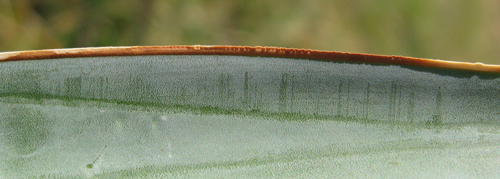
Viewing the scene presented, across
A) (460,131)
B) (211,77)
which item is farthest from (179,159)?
(460,131)

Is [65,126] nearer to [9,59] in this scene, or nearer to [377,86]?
[9,59]

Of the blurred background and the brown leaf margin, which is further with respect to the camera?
the blurred background

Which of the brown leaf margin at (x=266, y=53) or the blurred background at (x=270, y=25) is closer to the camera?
the brown leaf margin at (x=266, y=53)

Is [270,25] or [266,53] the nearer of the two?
[266,53]
